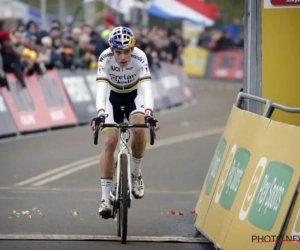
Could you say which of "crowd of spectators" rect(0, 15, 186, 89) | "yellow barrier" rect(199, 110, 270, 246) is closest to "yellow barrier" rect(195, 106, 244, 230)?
"yellow barrier" rect(199, 110, 270, 246)

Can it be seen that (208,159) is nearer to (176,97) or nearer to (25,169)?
(25,169)

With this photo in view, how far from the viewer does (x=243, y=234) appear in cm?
802

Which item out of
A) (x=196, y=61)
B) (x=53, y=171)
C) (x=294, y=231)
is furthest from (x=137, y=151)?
(x=196, y=61)

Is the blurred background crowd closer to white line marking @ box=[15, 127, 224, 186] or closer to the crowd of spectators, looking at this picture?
the crowd of spectators

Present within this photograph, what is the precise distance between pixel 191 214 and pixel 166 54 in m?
21.6

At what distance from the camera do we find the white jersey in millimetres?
10000

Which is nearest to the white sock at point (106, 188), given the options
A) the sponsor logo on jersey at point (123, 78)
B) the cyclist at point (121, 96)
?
the cyclist at point (121, 96)

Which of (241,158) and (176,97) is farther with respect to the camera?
(176,97)

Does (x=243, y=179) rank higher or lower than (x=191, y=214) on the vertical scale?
higher

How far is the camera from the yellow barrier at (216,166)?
30.7 feet

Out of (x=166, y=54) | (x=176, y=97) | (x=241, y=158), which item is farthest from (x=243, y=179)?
(x=166, y=54)

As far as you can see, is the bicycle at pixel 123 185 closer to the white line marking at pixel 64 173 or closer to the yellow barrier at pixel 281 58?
the yellow barrier at pixel 281 58

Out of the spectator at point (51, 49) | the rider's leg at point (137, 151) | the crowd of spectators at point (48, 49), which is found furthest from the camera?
the spectator at point (51, 49)

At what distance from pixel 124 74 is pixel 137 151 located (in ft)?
2.70
